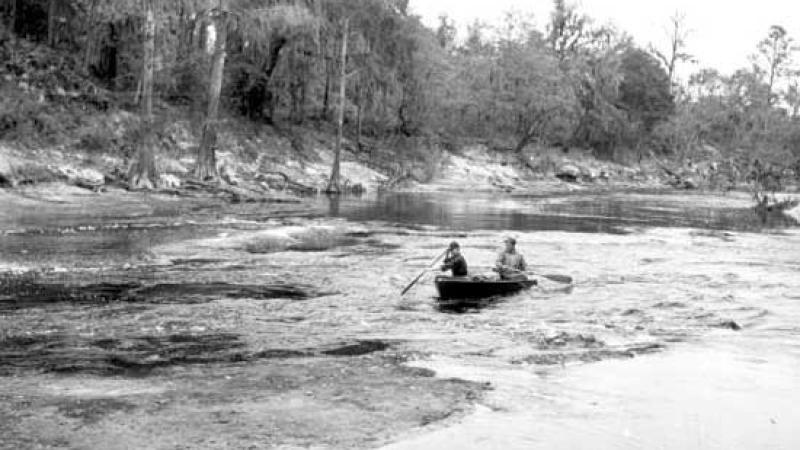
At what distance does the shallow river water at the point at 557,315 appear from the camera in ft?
27.8

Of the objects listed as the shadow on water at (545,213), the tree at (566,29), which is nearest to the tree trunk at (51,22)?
the shadow on water at (545,213)

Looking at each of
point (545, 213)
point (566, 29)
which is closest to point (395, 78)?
point (545, 213)

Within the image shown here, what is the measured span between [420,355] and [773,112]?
78325 mm

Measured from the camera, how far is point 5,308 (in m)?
12.7

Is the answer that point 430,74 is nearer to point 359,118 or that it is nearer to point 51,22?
point 359,118

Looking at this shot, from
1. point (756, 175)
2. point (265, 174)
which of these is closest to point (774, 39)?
point (756, 175)

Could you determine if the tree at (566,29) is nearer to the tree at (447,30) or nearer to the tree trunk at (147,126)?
the tree at (447,30)


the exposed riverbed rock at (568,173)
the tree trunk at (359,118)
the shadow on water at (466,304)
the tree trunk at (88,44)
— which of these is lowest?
the shadow on water at (466,304)

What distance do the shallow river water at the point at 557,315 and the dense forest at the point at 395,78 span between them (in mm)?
12339

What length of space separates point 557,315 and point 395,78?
123 feet

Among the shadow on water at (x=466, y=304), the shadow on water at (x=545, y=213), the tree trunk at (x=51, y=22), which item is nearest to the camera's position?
the shadow on water at (x=466, y=304)

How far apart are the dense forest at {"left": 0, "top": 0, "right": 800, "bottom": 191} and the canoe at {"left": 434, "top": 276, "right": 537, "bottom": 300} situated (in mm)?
18842

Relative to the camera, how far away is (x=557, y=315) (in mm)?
14438

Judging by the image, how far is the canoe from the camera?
49.2 ft
